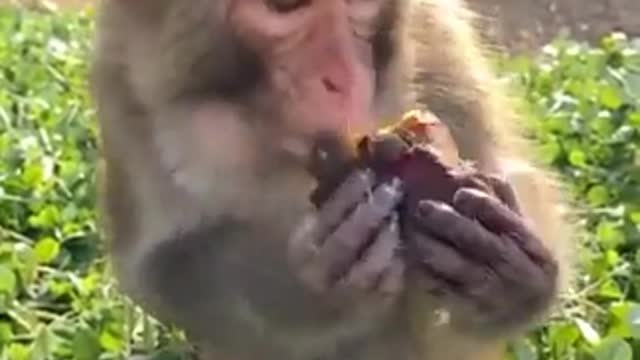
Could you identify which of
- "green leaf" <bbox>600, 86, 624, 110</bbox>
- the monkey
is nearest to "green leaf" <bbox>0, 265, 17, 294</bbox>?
the monkey

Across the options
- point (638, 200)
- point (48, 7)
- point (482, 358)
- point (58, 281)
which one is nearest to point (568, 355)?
point (482, 358)

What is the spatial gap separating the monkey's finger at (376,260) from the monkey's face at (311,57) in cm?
21

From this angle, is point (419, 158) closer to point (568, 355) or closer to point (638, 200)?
point (568, 355)

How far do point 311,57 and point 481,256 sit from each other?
368 mm

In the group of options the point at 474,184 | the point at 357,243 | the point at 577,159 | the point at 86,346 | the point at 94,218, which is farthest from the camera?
the point at 577,159

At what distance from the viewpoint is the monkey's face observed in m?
3.36

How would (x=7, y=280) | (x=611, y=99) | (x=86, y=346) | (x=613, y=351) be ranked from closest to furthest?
(x=613, y=351) → (x=86, y=346) → (x=7, y=280) → (x=611, y=99)

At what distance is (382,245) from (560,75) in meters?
2.65

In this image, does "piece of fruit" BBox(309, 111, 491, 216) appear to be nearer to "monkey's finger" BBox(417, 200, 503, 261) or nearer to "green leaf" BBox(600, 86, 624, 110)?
"monkey's finger" BBox(417, 200, 503, 261)

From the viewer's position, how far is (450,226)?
3262mm

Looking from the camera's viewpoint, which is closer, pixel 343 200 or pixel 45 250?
pixel 343 200

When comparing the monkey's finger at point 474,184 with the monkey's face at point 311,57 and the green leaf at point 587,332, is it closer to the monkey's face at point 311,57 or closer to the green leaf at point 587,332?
the monkey's face at point 311,57

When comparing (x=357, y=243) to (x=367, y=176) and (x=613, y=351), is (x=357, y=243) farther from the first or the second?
(x=613, y=351)

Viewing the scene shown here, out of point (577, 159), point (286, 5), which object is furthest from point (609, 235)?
point (286, 5)
